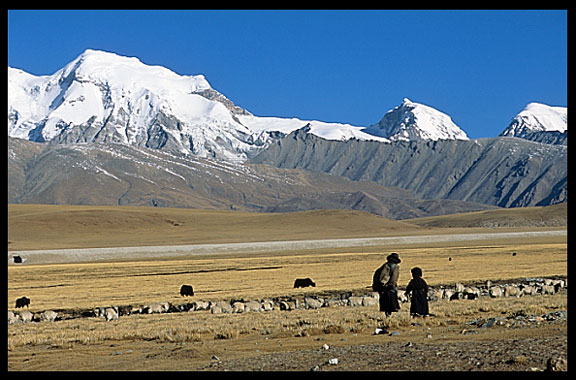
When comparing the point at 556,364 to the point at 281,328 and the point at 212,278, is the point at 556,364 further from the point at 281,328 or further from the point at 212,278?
the point at 212,278

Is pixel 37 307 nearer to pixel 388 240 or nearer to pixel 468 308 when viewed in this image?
pixel 468 308

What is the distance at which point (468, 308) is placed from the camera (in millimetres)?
21016

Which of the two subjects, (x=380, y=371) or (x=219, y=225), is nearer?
(x=380, y=371)

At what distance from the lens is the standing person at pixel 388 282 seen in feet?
57.2

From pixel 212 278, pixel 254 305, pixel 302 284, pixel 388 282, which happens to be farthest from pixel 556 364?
pixel 212 278

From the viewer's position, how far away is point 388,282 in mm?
17672

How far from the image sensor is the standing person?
17.4 metres

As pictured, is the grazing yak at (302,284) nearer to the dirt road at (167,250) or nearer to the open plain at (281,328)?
the open plain at (281,328)

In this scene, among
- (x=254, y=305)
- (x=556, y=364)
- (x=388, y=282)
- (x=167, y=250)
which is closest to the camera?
(x=556, y=364)

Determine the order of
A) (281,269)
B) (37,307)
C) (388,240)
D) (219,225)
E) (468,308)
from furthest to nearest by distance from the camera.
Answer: (219,225) < (388,240) < (281,269) < (37,307) < (468,308)

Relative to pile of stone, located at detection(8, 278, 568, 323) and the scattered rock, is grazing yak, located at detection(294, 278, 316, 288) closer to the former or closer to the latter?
pile of stone, located at detection(8, 278, 568, 323)
